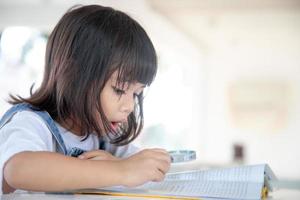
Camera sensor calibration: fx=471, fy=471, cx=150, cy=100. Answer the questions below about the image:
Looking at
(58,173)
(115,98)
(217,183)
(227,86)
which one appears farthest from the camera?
(227,86)

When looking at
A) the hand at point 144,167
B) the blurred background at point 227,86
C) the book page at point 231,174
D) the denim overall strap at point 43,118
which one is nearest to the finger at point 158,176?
the hand at point 144,167

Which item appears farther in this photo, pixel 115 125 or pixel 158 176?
pixel 115 125

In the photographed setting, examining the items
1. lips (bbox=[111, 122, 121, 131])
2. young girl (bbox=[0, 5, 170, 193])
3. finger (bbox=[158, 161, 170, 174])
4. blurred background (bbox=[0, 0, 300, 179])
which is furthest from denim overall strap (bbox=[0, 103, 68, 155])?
blurred background (bbox=[0, 0, 300, 179])

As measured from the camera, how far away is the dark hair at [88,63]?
80 centimetres

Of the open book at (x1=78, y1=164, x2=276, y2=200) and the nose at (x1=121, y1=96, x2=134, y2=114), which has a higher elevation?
the nose at (x1=121, y1=96, x2=134, y2=114)

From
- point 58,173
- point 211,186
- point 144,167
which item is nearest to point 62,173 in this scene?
point 58,173

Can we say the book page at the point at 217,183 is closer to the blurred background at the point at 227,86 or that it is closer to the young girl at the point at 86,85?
the young girl at the point at 86,85

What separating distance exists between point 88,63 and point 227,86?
5.52 m

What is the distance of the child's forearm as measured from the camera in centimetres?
59

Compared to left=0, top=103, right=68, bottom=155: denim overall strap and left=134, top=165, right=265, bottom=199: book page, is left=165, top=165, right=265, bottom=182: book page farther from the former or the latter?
left=0, top=103, right=68, bottom=155: denim overall strap

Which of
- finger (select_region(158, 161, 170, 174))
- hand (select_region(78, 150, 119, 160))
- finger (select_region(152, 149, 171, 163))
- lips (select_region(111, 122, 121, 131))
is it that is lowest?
hand (select_region(78, 150, 119, 160))

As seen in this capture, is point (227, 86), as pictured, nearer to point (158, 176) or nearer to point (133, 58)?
point (133, 58)

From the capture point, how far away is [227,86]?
621 centimetres

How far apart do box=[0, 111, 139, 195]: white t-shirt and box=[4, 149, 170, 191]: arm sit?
0.11 feet
